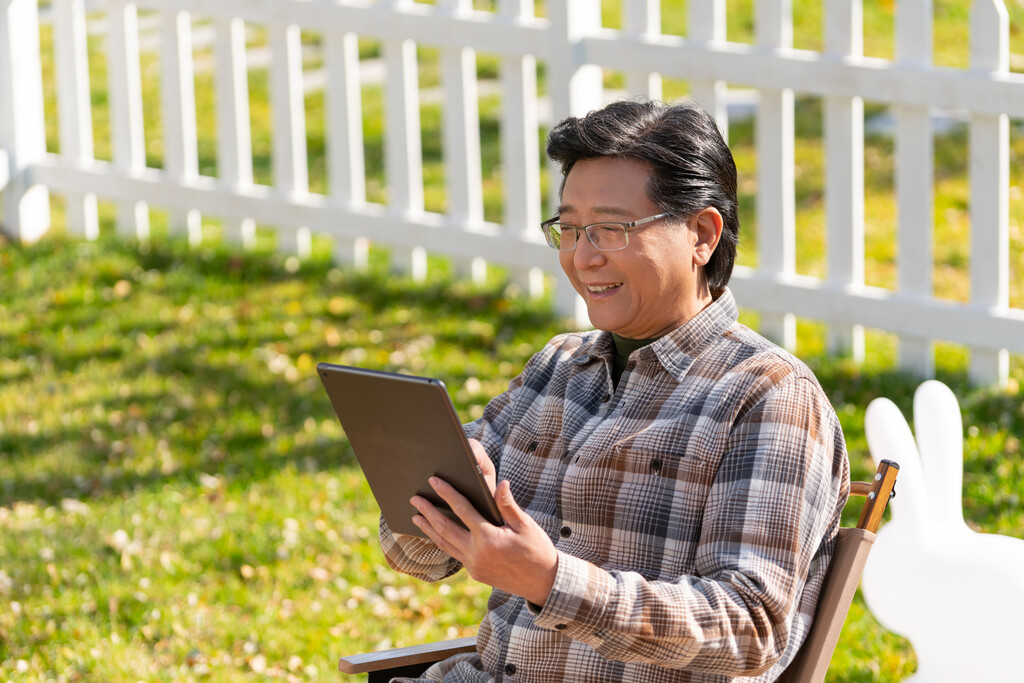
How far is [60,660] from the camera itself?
3.71 m

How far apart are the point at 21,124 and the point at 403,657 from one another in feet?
16.9

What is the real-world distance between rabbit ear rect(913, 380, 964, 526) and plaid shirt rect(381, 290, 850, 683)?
669mm

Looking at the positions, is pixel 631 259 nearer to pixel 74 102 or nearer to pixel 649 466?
pixel 649 466

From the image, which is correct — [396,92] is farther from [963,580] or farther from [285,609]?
[963,580]

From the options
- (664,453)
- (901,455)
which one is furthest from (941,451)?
(664,453)

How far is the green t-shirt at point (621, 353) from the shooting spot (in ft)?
8.15

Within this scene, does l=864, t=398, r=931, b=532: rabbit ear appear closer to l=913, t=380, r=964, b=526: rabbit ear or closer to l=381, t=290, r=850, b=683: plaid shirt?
l=913, t=380, r=964, b=526: rabbit ear

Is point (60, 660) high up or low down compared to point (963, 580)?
down

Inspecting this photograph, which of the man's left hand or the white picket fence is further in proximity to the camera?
the white picket fence

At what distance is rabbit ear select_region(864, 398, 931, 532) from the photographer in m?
2.77

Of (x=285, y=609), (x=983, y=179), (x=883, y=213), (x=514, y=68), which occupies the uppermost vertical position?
(x=514, y=68)

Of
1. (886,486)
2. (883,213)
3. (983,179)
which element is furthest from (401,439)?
(883,213)

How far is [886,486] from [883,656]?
132 cm

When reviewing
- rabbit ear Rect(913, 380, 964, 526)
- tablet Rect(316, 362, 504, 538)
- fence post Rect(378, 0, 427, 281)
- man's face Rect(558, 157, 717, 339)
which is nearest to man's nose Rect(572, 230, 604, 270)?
man's face Rect(558, 157, 717, 339)
